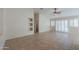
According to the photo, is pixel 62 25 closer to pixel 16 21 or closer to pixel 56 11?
pixel 56 11

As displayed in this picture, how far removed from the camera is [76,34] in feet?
7.10

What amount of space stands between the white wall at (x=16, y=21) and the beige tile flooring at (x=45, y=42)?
96 millimetres

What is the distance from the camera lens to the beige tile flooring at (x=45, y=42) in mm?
2158

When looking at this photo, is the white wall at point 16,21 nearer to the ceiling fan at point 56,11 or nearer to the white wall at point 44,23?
the white wall at point 44,23

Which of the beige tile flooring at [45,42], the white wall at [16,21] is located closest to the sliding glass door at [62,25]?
the beige tile flooring at [45,42]

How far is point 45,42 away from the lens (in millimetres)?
2170

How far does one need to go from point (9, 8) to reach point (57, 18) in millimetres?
738

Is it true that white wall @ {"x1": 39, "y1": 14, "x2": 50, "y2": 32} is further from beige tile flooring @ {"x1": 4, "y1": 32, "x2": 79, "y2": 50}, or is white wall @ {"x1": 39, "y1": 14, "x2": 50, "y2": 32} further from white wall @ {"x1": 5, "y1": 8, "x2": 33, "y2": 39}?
white wall @ {"x1": 5, "y1": 8, "x2": 33, "y2": 39}

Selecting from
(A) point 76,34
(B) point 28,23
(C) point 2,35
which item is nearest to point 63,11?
(A) point 76,34

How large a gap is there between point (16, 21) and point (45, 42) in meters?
0.54

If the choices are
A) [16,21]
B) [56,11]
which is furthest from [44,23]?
[16,21]
